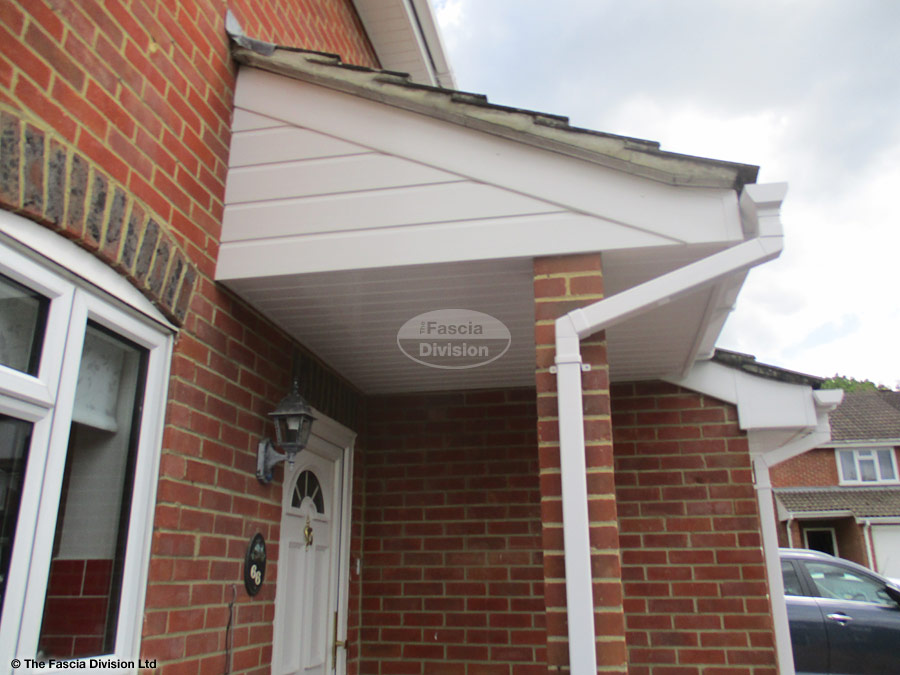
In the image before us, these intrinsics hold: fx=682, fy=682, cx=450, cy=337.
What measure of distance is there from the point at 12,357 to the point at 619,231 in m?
2.02

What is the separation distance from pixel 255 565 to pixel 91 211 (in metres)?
1.68

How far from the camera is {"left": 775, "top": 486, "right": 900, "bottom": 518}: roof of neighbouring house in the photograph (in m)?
18.0

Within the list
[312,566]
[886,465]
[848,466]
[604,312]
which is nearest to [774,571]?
[604,312]

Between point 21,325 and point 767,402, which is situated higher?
point 767,402

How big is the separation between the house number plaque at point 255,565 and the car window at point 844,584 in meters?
6.46

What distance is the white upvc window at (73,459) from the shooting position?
6.00ft

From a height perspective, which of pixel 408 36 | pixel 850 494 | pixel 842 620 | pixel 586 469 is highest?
pixel 408 36

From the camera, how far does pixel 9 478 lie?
5.97 feet

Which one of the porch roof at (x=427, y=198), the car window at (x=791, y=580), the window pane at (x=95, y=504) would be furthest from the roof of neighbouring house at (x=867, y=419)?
the window pane at (x=95, y=504)

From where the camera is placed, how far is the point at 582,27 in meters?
A: 7.59

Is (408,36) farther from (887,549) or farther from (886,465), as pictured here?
(886,465)

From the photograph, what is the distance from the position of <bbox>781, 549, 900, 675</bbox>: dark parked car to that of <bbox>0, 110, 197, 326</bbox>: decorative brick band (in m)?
6.98

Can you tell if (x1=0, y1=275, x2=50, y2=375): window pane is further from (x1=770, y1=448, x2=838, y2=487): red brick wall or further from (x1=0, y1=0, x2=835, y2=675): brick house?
(x1=770, y1=448, x2=838, y2=487): red brick wall

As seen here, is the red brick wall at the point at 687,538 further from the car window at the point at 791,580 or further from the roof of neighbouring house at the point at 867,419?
the roof of neighbouring house at the point at 867,419
